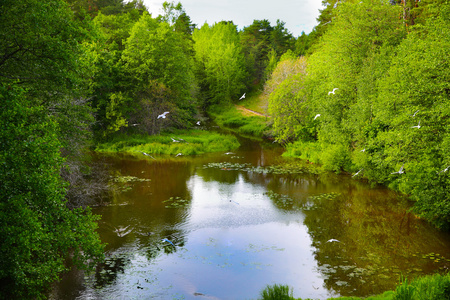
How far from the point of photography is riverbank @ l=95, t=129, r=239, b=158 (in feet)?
118

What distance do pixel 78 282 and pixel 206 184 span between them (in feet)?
45.3

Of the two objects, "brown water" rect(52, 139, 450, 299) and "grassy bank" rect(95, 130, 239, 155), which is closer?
"brown water" rect(52, 139, 450, 299)

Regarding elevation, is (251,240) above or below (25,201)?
below

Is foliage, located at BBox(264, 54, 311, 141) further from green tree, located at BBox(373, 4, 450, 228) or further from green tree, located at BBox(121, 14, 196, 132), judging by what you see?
green tree, located at BBox(373, 4, 450, 228)

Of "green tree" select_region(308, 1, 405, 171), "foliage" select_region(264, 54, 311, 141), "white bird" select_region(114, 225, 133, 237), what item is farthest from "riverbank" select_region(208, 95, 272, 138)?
"white bird" select_region(114, 225, 133, 237)

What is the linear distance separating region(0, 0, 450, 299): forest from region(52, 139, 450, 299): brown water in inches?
69.9

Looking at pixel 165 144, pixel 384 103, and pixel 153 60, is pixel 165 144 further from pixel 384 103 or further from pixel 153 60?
pixel 384 103

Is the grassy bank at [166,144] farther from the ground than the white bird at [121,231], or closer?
farther from the ground

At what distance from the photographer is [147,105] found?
40125 mm

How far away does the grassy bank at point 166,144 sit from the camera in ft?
119

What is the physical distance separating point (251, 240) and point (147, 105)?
27.9 m

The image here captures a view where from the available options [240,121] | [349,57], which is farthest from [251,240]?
[240,121]

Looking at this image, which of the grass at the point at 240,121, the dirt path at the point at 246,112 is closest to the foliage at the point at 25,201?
the grass at the point at 240,121

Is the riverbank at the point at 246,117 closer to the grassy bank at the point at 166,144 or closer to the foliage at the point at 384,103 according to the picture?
the grassy bank at the point at 166,144
